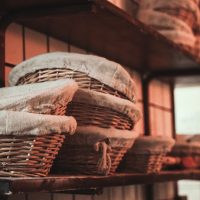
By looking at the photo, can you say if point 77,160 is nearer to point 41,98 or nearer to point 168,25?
point 41,98

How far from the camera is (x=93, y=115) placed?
3.14 ft

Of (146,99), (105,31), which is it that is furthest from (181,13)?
(105,31)

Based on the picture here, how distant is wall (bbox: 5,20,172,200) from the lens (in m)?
1.12

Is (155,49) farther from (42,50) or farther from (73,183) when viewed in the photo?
(73,183)

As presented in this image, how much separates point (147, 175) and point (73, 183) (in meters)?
0.36

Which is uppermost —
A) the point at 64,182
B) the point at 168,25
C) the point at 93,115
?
the point at 168,25

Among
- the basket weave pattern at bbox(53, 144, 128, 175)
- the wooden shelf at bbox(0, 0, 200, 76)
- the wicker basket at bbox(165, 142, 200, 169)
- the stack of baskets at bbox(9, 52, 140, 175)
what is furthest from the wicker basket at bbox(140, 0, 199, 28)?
the basket weave pattern at bbox(53, 144, 128, 175)

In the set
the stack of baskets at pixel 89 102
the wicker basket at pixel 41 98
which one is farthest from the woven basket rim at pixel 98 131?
the wicker basket at pixel 41 98

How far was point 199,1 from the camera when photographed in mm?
Result: 2027

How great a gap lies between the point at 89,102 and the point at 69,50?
420 millimetres

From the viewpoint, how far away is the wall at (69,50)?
112cm

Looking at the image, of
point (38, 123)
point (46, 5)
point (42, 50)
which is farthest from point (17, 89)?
point (42, 50)

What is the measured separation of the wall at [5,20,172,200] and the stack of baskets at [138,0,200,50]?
22cm

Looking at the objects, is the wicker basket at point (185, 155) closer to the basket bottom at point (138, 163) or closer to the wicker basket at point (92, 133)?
the basket bottom at point (138, 163)
